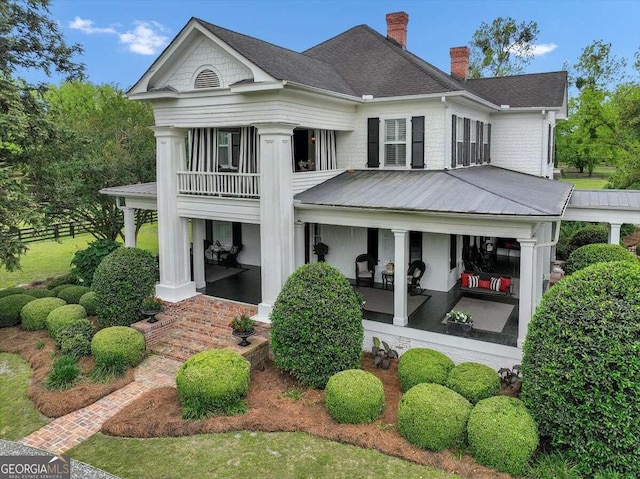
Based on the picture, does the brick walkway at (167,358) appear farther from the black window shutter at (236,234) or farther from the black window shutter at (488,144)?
the black window shutter at (488,144)

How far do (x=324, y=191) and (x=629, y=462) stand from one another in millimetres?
9610

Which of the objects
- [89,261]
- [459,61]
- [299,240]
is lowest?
[89,261]

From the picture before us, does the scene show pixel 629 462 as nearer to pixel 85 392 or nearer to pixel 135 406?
pixel 135 406

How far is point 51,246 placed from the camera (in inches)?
1203

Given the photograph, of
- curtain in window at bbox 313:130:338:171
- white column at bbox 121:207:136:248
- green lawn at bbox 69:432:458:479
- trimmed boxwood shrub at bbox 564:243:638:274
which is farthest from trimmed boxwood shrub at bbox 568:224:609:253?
white column at bbox 121:207:136:248

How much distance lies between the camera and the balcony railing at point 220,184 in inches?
557

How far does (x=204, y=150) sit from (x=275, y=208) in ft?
14.6

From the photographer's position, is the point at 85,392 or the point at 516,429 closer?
the point at 516,429

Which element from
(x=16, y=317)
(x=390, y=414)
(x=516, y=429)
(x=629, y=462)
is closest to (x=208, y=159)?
(x=16, y=317)

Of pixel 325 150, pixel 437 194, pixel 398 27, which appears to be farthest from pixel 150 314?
pixel 398 27

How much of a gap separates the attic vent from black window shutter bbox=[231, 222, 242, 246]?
21.5ft

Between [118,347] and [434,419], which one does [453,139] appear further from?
[118,347]

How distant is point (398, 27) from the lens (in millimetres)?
20438

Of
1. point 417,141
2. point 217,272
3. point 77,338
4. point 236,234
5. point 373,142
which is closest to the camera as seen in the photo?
point 77,338
